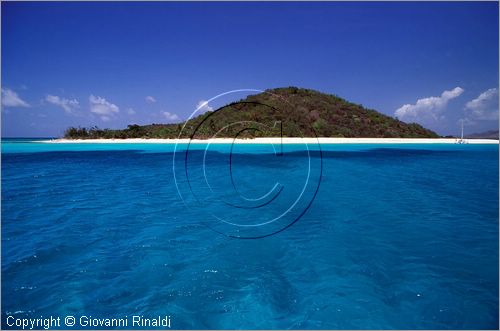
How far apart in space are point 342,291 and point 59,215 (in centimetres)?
994

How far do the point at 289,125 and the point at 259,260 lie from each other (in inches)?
2397

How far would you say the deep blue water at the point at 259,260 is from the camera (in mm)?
4363

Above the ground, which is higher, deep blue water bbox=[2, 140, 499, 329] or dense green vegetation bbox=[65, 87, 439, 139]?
dense green vegetation bbox=[65, 87, 439, 139]

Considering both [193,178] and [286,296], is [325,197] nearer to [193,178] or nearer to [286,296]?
[286,296]

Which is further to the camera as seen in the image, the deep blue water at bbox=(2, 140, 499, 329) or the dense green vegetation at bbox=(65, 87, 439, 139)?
the dense green vegetation at bbox=(65, 87, 439, 139)

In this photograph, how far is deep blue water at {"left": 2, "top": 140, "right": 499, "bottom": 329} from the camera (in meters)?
4.36

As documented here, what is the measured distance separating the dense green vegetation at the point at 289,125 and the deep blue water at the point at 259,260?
51187 mm

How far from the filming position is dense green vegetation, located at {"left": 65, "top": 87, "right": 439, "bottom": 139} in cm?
6412

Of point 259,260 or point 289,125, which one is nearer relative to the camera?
point 259,260

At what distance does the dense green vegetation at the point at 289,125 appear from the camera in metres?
64.1

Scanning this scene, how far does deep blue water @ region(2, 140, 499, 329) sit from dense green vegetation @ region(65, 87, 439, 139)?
51.2 meters

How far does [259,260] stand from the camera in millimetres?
6125

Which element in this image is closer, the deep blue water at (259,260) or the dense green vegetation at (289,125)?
the deep blue water at (259,260)

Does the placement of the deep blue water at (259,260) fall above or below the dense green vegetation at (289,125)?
below
